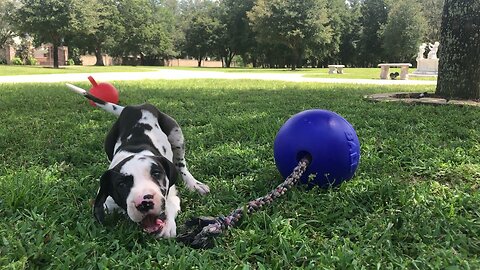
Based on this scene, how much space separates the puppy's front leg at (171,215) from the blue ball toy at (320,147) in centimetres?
88

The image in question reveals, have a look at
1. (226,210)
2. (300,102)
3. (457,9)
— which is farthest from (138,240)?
(457,9)

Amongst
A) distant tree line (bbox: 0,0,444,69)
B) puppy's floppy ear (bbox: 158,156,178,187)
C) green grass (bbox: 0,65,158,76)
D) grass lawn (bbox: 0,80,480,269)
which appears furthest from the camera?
distant tree line (bbox: 0,0,444,69)

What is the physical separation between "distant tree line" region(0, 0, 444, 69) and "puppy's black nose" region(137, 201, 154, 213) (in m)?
40.2

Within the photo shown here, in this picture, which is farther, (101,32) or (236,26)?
(236,26)

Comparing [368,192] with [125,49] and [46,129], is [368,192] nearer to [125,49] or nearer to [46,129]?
[46,129]

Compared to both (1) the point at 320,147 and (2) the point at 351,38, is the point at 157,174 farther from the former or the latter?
(2) the point at 351,38

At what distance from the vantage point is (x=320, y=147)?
334cm

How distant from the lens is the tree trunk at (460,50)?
8055 millimetres

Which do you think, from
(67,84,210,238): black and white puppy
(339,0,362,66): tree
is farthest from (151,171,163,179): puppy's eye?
(339,0,362,66): tree

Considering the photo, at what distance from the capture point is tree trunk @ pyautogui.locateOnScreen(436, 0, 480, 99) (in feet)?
26.4

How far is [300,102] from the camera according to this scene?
8.73 meters

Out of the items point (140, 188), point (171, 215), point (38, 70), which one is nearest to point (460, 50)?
point (171, 215)

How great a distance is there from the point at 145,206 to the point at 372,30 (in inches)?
2373

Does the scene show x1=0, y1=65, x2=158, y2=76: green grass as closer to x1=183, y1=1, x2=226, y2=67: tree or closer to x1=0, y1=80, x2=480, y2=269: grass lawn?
x1=0, y1=80, x2=480, y2=269: grass lawn
